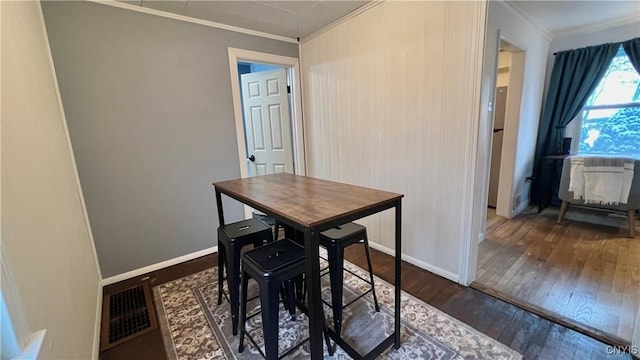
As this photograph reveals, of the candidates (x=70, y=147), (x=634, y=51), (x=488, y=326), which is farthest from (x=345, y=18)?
(x=634, y=51)

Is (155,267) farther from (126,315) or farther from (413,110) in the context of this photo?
(413,110)

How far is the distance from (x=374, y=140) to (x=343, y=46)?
39.6 inches

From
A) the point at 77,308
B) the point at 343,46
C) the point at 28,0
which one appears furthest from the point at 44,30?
the point at 343,46

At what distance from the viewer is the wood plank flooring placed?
1.71 m

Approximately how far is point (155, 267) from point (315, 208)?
82.2 inches

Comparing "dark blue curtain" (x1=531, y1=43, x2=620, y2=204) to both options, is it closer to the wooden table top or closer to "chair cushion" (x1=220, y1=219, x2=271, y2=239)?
the wooden table top

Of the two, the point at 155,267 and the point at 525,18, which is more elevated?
the point at 525,18

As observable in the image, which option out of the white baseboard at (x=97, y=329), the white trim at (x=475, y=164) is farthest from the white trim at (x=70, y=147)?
the white trim at (x=475, y=164)

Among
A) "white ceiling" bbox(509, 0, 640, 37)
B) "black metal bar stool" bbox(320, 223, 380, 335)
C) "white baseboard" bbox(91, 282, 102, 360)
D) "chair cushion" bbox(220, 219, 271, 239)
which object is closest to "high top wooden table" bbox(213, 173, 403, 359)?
"black metal bar stool" bbox(320, 223, 380, 335)

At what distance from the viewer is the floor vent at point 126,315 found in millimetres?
1682

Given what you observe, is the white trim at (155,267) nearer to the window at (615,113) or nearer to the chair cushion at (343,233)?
the chair cushion at (343,233)

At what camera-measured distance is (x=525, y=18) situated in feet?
8.84

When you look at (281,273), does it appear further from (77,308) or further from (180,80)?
(180,80)

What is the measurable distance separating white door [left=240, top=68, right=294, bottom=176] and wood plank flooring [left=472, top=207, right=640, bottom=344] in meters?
2.47
